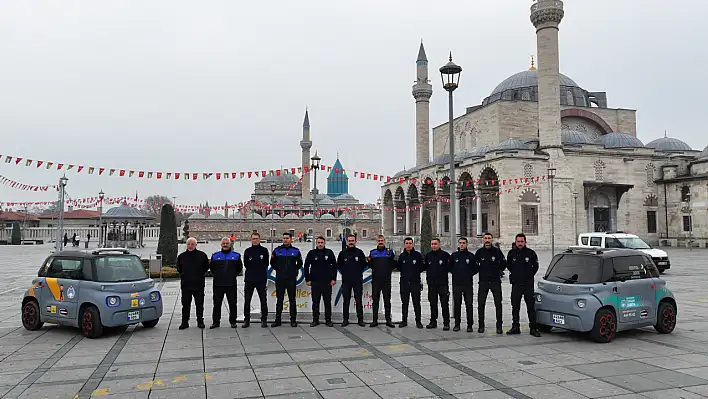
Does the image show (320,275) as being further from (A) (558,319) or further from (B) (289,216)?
(B) (289,216)

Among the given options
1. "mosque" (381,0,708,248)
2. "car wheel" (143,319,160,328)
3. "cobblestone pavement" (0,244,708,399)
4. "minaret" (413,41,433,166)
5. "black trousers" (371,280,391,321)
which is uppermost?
"minaret" (413,41,433,166)

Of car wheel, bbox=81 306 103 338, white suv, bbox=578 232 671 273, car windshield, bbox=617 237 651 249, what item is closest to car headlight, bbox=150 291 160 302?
car wheel, bbox=81 306 103 338

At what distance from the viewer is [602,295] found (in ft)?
24.1

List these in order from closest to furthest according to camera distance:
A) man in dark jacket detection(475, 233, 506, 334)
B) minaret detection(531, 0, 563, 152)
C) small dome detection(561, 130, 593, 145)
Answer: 1. man in dark jacket detection(475, 233, 506, 334)
2. minaret detection(531, 0, 563, 152)
3. small dome detection(561, 130, 593, 145)

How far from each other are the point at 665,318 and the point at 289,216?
58265 mm

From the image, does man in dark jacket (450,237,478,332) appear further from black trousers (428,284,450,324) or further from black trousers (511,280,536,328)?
black trousers (511,280,536,328)

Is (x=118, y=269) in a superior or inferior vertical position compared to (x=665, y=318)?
superior

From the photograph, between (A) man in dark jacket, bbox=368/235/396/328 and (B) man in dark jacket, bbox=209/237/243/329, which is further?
(A) man in dark jacket, bbox=368/235/396/328

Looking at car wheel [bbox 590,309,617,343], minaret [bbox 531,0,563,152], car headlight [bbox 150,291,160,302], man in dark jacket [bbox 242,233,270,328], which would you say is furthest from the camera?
minaret [bbox 531,0,563,152]

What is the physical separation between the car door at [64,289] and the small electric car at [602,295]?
7455 millimetres

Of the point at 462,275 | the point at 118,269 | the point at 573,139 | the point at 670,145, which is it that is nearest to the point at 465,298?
the point at 462,275

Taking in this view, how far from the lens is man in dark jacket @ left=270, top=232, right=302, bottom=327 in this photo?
8.51 metres

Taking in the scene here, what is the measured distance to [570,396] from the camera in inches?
194

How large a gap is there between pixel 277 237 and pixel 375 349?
184 feet
